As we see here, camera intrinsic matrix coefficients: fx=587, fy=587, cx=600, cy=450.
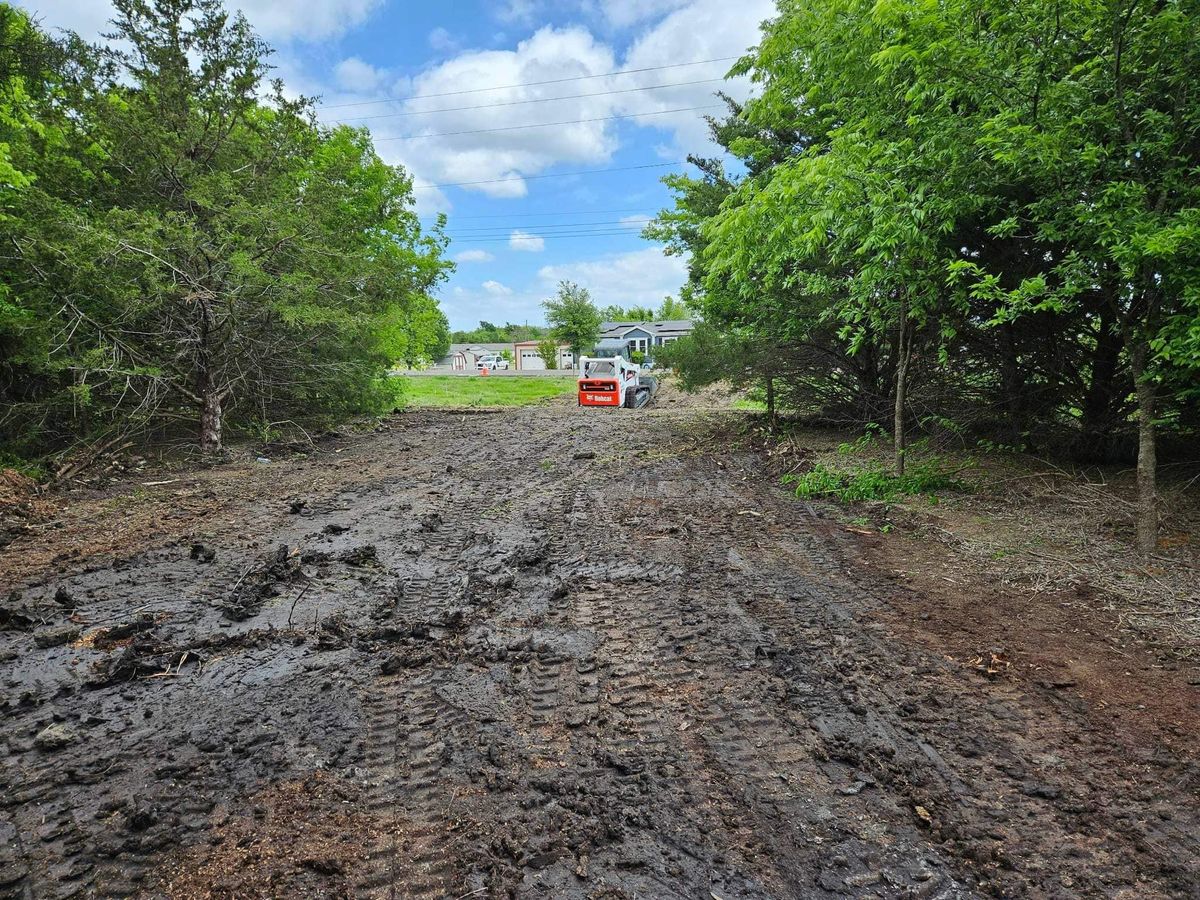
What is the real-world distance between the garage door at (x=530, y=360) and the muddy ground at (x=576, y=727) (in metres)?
68.8

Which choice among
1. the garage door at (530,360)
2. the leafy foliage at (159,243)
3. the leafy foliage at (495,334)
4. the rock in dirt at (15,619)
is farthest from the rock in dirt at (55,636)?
the leafy foliage at (495,334)

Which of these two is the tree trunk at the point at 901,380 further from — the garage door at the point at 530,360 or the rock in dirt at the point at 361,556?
the garage door at the point at 530,360

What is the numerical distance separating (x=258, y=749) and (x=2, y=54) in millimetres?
12545

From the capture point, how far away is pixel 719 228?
6098mm

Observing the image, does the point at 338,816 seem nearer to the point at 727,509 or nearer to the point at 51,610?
the point at 51,610

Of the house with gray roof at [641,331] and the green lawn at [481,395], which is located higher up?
the house with gray roof at [641,331]

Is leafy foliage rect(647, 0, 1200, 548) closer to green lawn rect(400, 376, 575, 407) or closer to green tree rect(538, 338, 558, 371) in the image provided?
green lawn rect(400, 376, 575, 407)

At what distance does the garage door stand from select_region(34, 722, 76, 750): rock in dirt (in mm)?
70748

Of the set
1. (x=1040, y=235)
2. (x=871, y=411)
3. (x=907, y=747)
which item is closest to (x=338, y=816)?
(x=907, y=747)

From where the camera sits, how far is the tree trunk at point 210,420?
1020cm

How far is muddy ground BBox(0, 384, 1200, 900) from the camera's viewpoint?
1.93m

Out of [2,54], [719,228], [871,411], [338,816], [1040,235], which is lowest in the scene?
[338,816]

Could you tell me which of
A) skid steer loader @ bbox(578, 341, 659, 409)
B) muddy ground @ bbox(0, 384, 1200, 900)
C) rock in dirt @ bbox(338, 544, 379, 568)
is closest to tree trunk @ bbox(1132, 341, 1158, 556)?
muddy ground @ bbox(0, 384, 1200, 900)

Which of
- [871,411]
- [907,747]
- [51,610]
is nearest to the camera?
[907,747]
